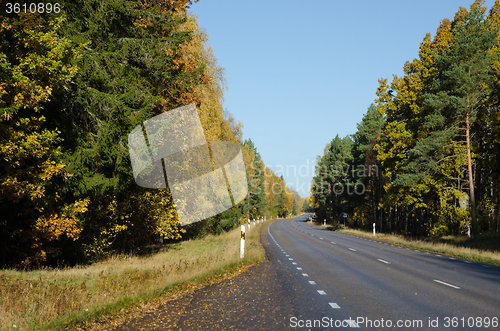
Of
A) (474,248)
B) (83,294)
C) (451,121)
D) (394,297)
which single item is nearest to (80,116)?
(83,294)

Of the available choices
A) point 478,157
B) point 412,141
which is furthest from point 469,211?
point 412,141

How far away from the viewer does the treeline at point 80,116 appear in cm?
Answer: 928

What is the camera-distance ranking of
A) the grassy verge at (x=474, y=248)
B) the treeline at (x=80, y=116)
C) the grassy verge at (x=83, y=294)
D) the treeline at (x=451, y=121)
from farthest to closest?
the treeline at (x=451, y=121)
the grassy verge at (x=474, y=248)
the treeline at (x=80, y=116)
the grassy verge at (x=83, y=294)

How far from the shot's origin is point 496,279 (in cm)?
1110

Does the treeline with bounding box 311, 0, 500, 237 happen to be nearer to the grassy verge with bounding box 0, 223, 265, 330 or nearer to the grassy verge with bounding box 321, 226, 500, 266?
the grassy verge with bounding box 321, 226, 500, 266

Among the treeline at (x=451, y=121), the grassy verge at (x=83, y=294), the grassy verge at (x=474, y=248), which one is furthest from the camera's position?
the treeline at (x=451, y=121)

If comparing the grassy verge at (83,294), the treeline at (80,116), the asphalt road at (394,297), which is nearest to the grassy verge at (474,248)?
the asphalt road at (394,297)

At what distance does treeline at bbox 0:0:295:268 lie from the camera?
9281mm

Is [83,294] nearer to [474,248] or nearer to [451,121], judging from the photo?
[474,248]

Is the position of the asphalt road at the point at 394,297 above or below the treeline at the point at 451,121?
below

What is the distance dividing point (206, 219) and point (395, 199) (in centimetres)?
1494

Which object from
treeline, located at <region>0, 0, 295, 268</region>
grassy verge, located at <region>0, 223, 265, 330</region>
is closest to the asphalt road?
grassy verge, located at <region>0, 223, 265, 330</region>

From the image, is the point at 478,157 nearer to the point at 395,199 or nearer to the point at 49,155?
the point at 395,199

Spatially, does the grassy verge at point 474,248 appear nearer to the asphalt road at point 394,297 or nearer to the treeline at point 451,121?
the treeline at point 451,121
